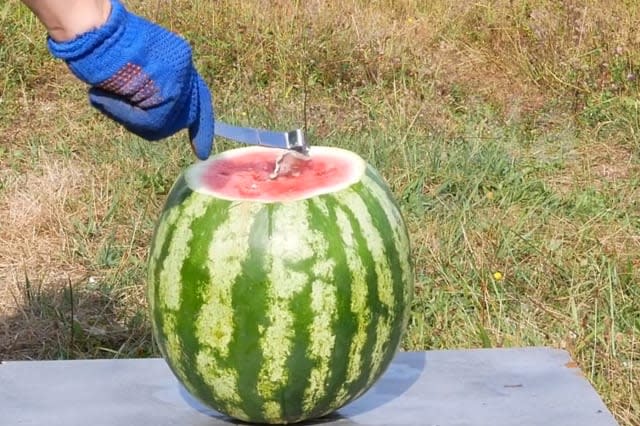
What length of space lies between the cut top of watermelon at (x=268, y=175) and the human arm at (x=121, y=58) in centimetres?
18

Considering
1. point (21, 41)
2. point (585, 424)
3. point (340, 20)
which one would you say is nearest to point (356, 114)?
point (340, 20)

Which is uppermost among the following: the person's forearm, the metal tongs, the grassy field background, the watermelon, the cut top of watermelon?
the person's forearm

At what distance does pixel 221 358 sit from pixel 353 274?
1.05 feet

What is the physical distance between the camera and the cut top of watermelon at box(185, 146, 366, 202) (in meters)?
2.15

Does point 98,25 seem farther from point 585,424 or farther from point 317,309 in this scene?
point 585,424

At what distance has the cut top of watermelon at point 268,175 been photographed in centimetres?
215

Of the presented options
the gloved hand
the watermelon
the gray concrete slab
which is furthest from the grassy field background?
the gloved hand

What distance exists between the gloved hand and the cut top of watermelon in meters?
0.15

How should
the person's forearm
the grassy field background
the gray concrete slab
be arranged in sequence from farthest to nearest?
the grassy field background < the gray concrete slab < the person's forearm

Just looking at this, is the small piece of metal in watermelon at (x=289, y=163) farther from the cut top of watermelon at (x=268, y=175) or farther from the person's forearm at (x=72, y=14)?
the person's forearm at (x=72, y=14)

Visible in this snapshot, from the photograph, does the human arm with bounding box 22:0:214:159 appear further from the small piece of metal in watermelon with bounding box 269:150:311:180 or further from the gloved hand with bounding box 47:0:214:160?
the small piece of metal in watermelon with bounding box 269:150:311:180

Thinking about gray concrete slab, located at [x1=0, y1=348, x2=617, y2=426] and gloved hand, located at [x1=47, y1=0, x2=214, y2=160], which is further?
gray concrete slab, located at [x1=0, y1=348, x2=617, y2=426]

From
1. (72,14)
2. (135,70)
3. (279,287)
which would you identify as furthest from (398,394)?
(72,14)

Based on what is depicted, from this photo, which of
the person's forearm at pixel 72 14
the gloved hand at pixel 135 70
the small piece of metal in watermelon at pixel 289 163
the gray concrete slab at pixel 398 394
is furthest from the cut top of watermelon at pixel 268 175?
the gray concrete slab at pixel 398 394
